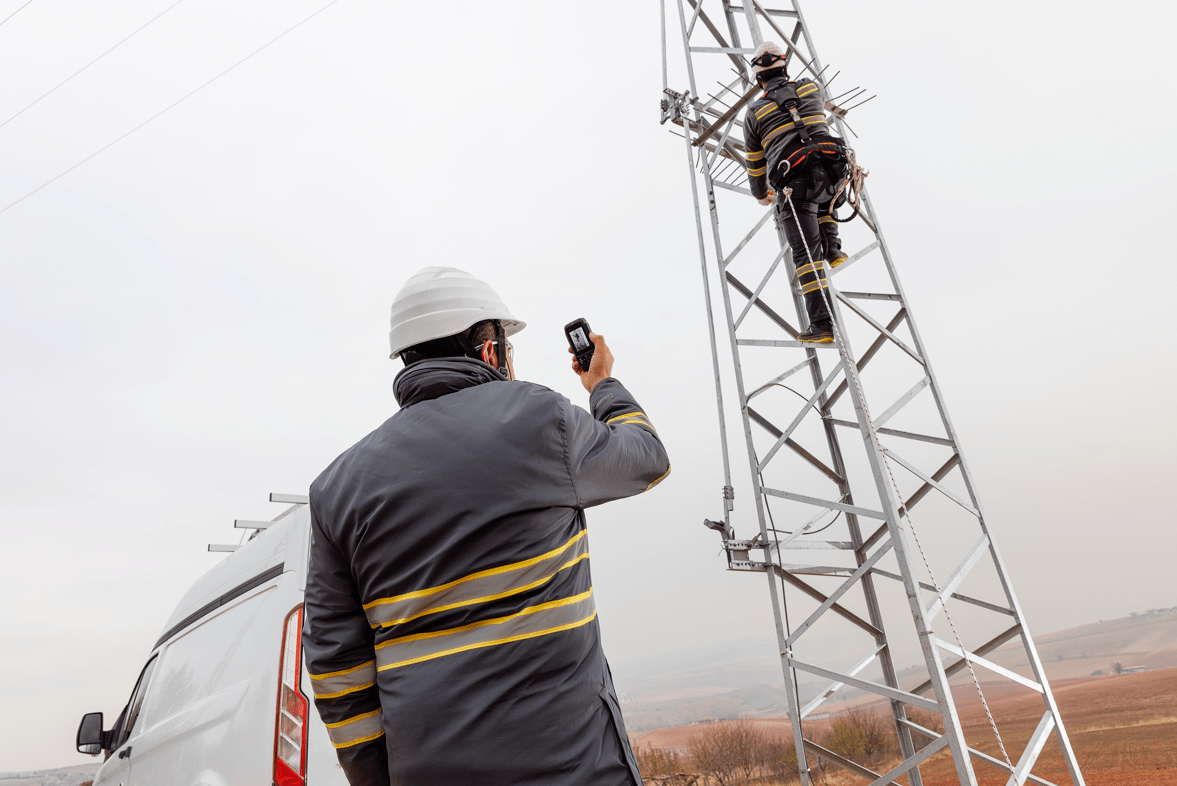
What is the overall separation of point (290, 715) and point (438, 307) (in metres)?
2.38

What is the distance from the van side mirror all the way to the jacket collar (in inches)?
192

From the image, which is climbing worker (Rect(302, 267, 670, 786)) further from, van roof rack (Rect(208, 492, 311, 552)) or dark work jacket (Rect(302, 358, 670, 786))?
van roof rack (Rect(208, 492, 311, 552))

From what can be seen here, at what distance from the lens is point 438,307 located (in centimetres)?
173

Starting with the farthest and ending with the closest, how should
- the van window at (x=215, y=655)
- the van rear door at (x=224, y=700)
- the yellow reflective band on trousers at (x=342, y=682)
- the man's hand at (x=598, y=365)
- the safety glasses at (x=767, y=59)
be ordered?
the safety glasses at (x=767, y=59), the van window at (x=215, y=655), the van rear door at (x=224, y=700), the man's hand at (x=598, y=365), the yellow reflective band on trousers at (x=342, y=682)

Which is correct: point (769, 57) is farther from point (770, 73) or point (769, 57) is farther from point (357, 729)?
point (357, 729)

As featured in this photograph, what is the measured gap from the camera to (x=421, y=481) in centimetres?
139

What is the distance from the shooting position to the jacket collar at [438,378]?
154 centimetres

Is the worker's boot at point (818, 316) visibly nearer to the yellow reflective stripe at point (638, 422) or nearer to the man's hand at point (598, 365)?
the man's hand at point (598, 365)

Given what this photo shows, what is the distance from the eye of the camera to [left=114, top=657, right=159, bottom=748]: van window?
4.65 meters

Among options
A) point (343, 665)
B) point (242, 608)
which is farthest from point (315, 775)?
point (343, 665)

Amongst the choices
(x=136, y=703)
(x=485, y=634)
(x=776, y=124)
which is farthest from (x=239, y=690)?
(x=776, y=124)

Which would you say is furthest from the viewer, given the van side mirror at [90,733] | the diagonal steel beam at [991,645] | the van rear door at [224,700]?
the van side mirror at [90,733]

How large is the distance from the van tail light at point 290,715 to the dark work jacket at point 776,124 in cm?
424

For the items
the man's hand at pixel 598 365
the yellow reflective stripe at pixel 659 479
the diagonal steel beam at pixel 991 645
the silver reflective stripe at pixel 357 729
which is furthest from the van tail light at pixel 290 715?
the diagonal steel beam at pixel 991 645
